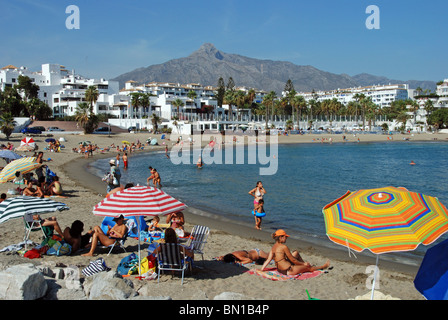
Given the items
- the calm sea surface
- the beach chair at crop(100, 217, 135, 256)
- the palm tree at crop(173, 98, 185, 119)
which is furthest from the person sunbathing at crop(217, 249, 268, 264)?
the palm tree at crop(173, 98, 185, 119)

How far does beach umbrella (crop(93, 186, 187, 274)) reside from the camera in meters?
6.88

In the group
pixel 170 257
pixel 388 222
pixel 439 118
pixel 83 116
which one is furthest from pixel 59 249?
pixel 439 118

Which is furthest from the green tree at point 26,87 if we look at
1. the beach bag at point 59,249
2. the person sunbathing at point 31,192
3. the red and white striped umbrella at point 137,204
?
the red and white striped umbrella at point 137,204

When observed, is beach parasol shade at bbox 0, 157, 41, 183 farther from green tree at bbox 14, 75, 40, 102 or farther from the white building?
green tree at bbox 14, 75, 40, 102

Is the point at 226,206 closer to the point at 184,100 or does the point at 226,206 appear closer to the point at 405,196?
the point at 405,196

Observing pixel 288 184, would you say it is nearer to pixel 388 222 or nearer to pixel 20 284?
pixel 388 222

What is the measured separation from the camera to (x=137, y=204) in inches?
275

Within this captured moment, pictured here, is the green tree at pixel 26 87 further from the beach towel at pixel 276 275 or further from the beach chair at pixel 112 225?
the beach towel at pixel 276 275

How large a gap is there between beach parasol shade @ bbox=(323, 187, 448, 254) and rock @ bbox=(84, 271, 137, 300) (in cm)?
302

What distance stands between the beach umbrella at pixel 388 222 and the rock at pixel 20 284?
13.5 feet

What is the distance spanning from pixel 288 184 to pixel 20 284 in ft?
71.9

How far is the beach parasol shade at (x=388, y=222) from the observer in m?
4.92

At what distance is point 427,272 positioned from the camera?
4.49 metres

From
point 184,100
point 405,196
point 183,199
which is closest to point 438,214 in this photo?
point 405,196
